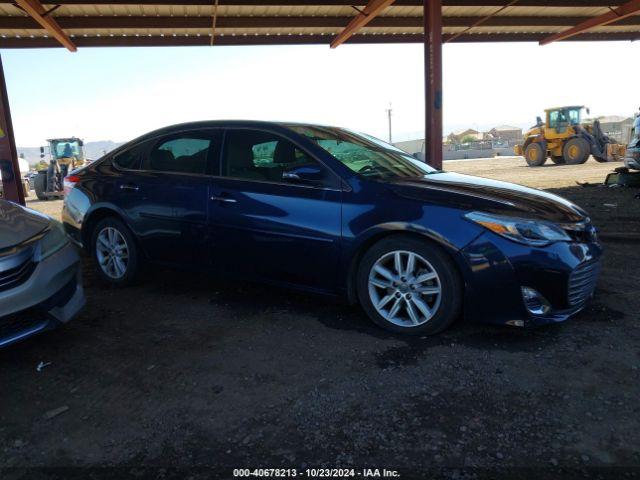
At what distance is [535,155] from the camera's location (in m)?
24.2

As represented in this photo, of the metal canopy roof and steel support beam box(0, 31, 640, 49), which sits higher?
the metal canopy roof

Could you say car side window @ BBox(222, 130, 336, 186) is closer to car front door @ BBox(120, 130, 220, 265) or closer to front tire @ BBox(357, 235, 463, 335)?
car front door @ BBox(120, 130, 220, 265)

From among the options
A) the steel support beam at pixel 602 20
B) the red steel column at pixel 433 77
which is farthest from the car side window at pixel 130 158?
the steel support beam at pixel 602 20

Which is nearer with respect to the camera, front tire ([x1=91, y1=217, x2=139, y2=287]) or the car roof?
the car roof

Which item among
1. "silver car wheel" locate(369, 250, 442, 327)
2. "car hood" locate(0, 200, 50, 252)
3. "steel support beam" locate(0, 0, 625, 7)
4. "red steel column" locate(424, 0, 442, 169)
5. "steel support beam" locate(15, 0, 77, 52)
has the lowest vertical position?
"silver car wheel" locate(369, 250, 442, 327)

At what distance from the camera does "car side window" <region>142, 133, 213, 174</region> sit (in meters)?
4.23

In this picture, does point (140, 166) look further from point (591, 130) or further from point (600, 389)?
point (591, 130)

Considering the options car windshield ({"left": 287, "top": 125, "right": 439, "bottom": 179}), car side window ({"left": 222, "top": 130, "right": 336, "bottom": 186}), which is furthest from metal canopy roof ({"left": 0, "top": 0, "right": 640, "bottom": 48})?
car side window ({"left": 222, "top": 130, "right": 336, "bottom": 186})

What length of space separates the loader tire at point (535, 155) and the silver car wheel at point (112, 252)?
23.2 metres

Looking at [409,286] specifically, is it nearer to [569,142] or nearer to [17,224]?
[17,224]

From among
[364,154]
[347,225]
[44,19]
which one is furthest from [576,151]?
[347,225]

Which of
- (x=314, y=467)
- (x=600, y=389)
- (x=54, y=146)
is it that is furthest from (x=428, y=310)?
(x=54, y=146)

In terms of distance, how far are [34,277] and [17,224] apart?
0.53 metres

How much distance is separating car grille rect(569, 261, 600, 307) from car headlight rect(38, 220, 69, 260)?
10.9 ft
